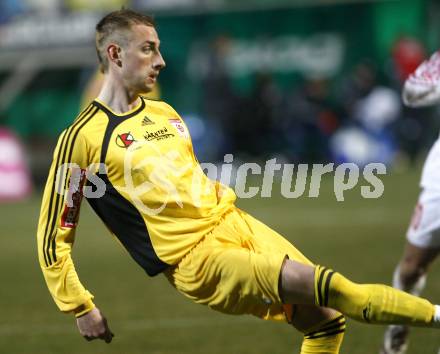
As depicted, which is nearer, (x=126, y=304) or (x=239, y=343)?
(x=239, y=343)

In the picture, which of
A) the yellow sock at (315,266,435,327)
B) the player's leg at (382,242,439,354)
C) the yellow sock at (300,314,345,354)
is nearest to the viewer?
the yellow sock at (315,266,435,327)

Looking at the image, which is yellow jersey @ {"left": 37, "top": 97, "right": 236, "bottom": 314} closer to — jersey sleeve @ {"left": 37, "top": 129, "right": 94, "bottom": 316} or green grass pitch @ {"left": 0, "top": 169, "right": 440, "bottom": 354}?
jersey sleeve @ {"left": 37, "top": 129, "right": 94, "bottom": 316}

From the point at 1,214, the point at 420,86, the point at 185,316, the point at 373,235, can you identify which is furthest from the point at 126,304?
the point at 1,214

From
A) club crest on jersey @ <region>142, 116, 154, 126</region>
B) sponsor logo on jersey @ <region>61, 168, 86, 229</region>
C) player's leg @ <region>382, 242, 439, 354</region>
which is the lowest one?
player's leg @ <region>382, 242, 439, 354</region>

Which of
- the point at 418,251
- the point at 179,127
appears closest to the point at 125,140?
the point at 179,127

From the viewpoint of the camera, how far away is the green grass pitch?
7.07m

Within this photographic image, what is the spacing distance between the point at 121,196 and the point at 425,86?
214cm

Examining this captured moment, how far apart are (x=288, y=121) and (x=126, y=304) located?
12.5 metres

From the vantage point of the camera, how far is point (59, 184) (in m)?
4.84

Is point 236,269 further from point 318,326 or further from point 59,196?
point 59,196

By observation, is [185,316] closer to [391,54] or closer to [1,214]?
[1,214]

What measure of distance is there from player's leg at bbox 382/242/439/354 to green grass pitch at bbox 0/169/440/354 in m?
0.29

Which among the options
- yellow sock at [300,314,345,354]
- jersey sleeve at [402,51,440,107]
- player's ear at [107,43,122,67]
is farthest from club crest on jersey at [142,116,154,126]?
jersey sleeve at [402,51,440,107]

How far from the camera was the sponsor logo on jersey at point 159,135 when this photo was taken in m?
4.97
